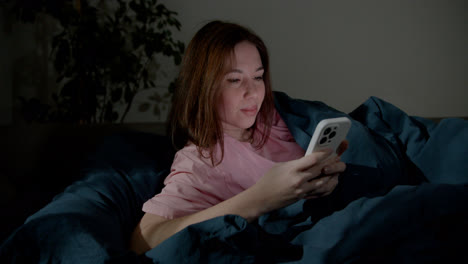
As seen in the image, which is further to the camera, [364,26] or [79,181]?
[364,26]

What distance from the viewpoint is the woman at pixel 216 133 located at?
2.77 ft

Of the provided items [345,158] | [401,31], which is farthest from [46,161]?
[401,31]

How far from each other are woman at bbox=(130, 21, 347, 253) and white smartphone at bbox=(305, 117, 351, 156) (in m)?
0.08

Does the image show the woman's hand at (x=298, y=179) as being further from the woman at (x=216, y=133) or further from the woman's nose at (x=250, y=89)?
the woman's nose at (x=250, y=89)

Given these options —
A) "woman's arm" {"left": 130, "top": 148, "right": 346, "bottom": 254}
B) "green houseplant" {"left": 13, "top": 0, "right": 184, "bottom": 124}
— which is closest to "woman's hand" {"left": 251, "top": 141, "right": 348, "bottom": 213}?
"woman's arm" {"left": 130, "top": 148, "right": 346, "bottom": 254}

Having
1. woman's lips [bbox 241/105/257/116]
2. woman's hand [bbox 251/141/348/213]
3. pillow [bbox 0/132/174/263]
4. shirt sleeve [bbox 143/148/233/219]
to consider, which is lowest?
pillow [bbox 0/132/174/263]

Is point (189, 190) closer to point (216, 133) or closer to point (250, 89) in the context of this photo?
point (216, 133)

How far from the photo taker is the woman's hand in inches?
26.8

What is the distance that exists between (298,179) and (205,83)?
0.37 m

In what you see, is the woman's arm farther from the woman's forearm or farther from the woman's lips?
the woman's lips

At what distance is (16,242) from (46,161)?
53 centimetres

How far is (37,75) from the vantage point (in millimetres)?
2043

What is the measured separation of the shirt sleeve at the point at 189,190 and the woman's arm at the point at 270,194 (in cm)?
3

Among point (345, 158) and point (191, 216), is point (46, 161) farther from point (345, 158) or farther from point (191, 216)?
point (345, 158)
